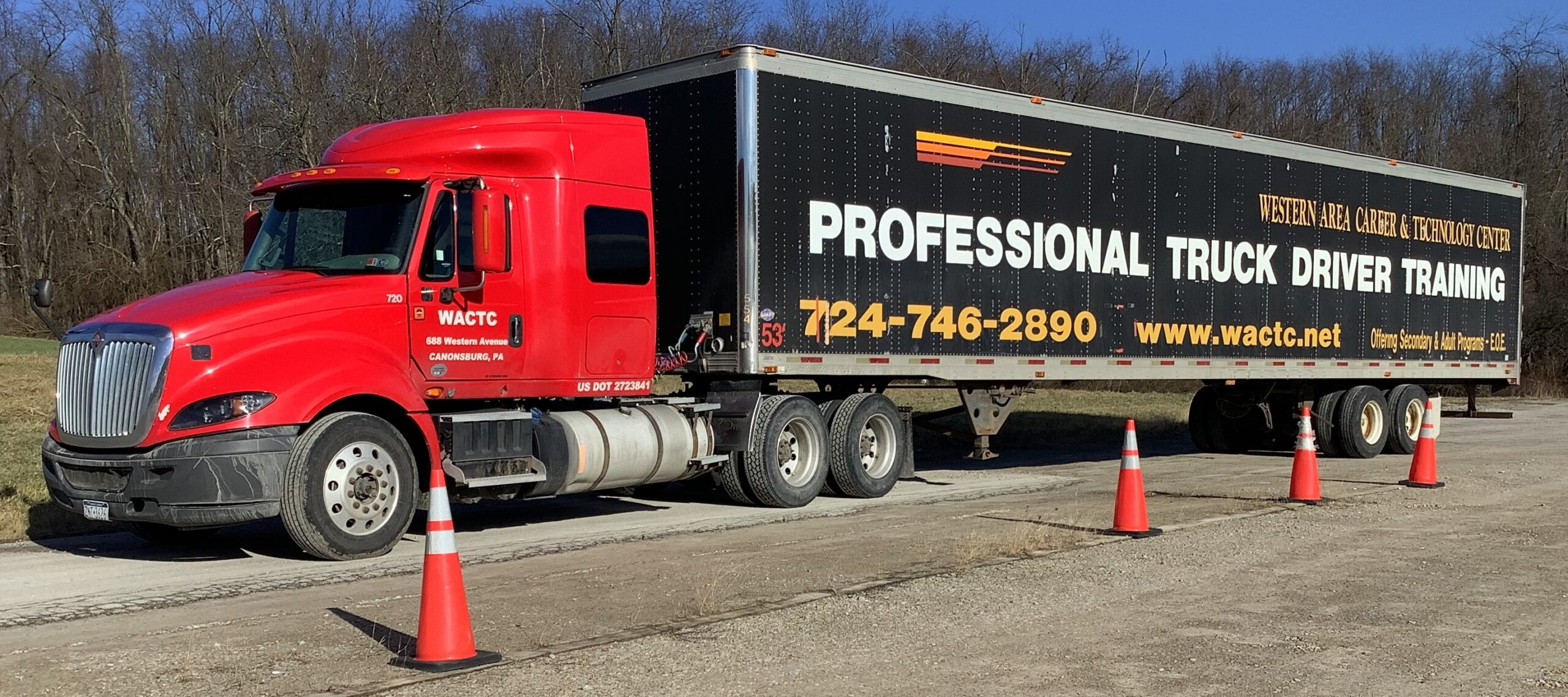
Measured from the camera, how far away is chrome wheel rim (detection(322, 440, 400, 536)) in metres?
9.84

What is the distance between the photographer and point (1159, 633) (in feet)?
23.6

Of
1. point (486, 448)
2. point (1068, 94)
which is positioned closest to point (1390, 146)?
point (1068, 94)

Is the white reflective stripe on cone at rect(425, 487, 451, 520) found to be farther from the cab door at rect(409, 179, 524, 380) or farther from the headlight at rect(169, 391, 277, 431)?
the cab door at rect(409, 179, 524, 380)

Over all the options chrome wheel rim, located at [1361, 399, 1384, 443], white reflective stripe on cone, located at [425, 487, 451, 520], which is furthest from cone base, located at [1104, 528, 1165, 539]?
chrome wheel rim, located at [1361, 399, 1384, 443]

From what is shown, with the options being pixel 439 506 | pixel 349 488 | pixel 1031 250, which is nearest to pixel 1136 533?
pixel 1031 250

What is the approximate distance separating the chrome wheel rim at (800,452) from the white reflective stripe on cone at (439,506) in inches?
278

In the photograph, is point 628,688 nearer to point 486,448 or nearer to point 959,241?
point 486,448

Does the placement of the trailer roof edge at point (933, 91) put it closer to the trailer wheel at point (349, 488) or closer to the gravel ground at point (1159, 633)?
the trailer wheel at point (349, 488)

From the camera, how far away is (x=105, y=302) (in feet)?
135

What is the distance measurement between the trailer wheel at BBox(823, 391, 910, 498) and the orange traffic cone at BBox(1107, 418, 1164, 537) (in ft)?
11.7

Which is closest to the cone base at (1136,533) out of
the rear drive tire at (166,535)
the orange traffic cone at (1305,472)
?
the orange traffic cone at (1305,472)

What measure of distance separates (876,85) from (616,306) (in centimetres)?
355

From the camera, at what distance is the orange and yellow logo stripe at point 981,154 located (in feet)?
46.8

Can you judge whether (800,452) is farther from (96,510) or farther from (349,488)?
(96,510)
